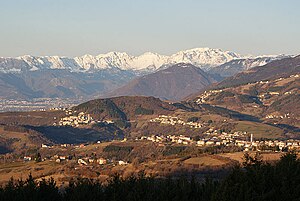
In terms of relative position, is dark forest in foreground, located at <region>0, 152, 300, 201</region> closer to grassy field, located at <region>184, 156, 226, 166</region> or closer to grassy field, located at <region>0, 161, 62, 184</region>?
grassy field, located at <region>0, 161, 62, 184</region>

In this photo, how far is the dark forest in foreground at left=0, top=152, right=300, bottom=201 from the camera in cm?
4083

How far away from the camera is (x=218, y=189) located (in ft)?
135

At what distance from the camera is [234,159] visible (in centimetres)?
12400

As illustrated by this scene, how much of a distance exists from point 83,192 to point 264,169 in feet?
58.4

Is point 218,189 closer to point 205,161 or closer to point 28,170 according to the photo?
point 205,161

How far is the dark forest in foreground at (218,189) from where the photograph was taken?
134 feet

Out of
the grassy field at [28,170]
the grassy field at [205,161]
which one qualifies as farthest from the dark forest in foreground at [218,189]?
the grassy field at [205,161]

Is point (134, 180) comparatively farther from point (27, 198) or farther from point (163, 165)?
point (163, 165)

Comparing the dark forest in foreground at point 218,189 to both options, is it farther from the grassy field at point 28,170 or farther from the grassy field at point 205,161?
the grassy field at point 205,161

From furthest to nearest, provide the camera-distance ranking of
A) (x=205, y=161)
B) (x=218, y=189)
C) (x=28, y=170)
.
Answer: (x=28, y=170), (x=205, y=161), (x=218, y=189)

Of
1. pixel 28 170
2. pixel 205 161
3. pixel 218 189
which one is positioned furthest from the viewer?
pixel 28 170

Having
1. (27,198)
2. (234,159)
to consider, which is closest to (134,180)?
(27,198)

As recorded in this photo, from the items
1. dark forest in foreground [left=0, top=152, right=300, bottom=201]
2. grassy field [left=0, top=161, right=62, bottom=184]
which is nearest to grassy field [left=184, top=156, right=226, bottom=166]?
grassy field [left=0, top=161, right=62, bottom=184]

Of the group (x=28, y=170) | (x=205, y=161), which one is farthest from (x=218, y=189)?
(x=28, y=170)
